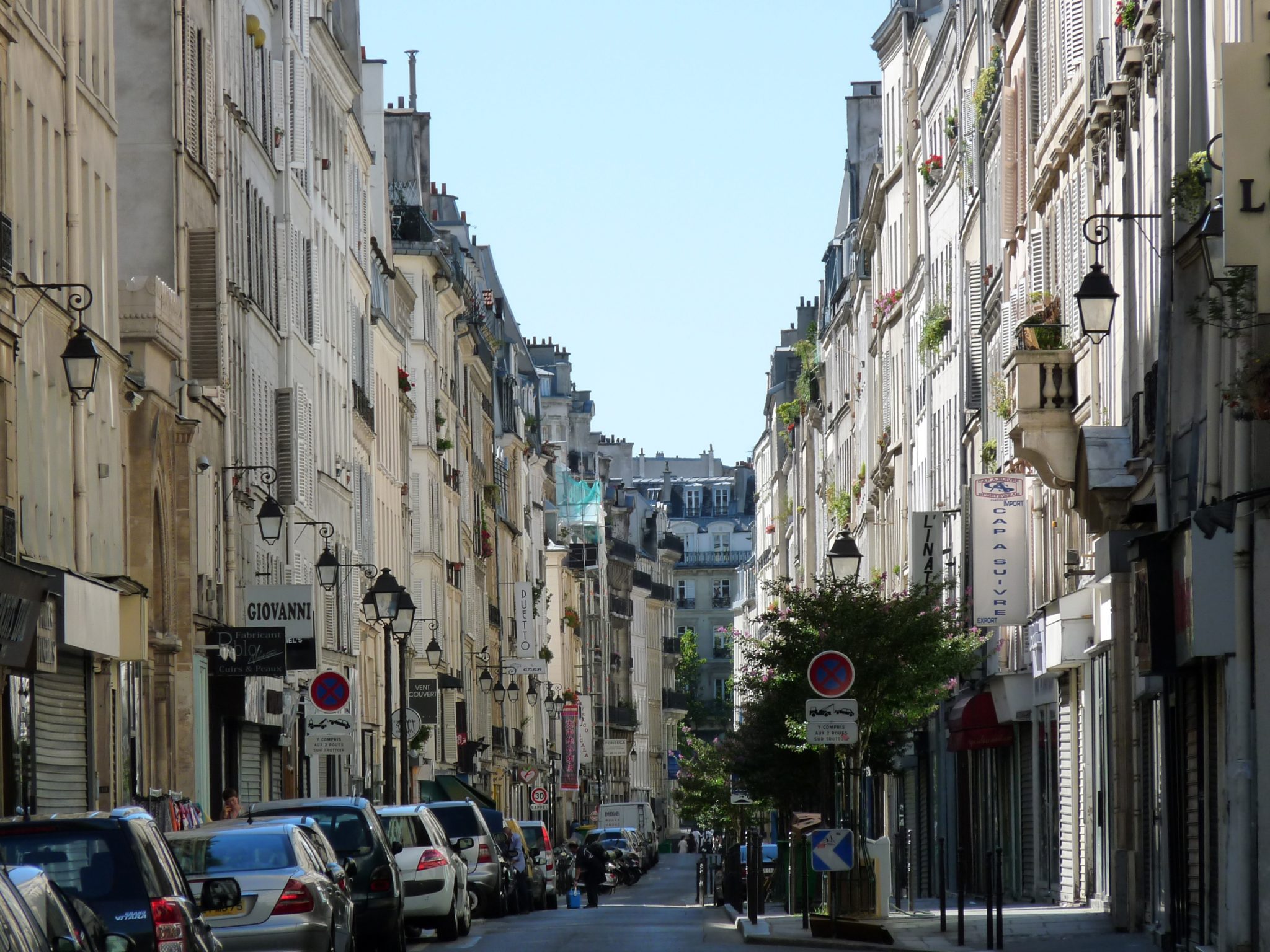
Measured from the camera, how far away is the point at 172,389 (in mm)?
37000

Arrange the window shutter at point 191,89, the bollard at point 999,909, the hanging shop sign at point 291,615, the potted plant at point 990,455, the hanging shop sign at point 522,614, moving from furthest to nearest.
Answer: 1. the hanging shop sign at point 522,614
2. the potted plant at point 990,455
3. the hanging shop sign at point 291,615
4. the window shutter at point 191,89
5. the bollard at point 999,909

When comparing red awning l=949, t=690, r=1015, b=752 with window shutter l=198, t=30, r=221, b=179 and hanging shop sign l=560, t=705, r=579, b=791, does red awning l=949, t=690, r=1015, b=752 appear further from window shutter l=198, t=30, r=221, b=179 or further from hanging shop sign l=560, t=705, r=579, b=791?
hanging shop sign l=560, t=705, r=579, b=791

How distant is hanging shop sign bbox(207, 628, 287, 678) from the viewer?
37.5m

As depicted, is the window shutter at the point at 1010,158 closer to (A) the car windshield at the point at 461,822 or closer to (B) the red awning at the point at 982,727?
(B) the red awning at the point at 982,727

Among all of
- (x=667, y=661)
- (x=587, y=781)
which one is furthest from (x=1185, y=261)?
(x=667, y=661)

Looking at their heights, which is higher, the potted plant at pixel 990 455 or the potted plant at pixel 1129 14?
the potted plant at pixel 1129 14

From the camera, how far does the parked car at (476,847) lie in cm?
3731

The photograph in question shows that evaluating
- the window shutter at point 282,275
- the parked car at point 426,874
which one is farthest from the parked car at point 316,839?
the window shutter at point 282,275

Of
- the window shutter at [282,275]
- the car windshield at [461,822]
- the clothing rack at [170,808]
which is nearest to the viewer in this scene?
the clothing rack at [170,808]

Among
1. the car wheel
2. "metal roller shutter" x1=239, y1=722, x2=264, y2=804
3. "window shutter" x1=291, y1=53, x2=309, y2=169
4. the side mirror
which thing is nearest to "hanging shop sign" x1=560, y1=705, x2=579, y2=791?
"window shutter" x1=291, y1=53, x2=309, y2=169

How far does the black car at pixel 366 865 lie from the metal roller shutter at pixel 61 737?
4.05m

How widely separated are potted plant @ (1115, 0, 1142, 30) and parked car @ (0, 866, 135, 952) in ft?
58.1

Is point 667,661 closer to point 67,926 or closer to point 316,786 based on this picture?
point 316,786

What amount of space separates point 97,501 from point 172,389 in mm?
5948
